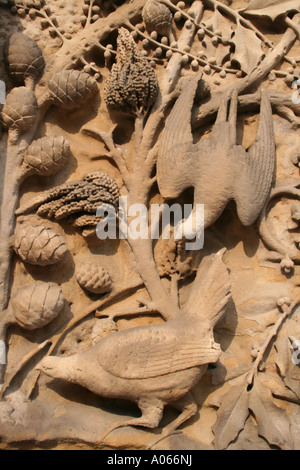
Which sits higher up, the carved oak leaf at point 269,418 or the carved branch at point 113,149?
the carved branch at point 113,149

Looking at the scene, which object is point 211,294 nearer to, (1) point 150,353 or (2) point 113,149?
(1) point 150,353

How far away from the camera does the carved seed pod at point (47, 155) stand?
1.83 metres

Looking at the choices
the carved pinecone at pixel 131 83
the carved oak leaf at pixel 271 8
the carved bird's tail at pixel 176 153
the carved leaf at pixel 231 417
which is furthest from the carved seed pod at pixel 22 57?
the carved leaf at pixel 231 417

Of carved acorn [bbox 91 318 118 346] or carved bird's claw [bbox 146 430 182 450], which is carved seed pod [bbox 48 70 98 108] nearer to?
carved acorn [bbox 91 318 118 346]

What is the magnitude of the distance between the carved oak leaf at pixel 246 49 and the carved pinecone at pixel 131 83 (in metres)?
0.45

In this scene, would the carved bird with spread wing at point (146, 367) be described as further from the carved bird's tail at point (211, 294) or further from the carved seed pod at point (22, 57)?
the carved seed pod at point (22, 57)

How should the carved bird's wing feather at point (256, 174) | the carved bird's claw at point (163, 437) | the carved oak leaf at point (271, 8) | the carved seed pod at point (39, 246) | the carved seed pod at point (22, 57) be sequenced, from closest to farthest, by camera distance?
1. the carved bird's claw at point (163, 437)
2. the carved seed pod at point (39, 246)
3. the carved bird's wing feather at point (256, 174)
4. the carved seed pod at point (22, 57)
5. the carved oak leaf at point (271, 8)

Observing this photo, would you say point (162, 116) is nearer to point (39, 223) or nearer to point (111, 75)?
point (111, 75)

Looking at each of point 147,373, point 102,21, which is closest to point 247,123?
point 102,21

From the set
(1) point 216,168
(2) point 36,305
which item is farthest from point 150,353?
(1) point 216,168

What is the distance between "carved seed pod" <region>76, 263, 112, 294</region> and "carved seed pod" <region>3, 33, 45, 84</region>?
0.92m

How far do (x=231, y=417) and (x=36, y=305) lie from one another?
33.9 inches

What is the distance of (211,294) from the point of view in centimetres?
176

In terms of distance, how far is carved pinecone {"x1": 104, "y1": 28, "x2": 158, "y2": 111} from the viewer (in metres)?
1.96
